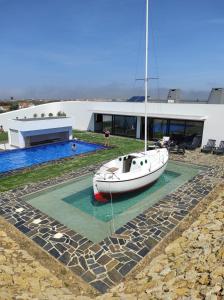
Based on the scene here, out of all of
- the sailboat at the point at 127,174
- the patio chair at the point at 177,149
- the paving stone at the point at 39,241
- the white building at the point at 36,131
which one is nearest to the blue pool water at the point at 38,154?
the white building at the point at 36,131

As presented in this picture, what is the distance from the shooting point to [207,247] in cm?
693

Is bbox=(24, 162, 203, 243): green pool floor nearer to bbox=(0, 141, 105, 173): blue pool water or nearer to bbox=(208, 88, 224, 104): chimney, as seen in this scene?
bbox=(0, 141, 105, 173): blue pool water

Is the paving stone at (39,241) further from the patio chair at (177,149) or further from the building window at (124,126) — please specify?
the building window at (124,126)

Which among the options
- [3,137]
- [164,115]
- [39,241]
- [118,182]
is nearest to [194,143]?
[164,115]

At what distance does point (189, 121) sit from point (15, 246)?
64.3ft

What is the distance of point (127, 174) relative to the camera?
11.3 meters

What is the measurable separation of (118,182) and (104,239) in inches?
122

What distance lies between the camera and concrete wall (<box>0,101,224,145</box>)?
814 inches

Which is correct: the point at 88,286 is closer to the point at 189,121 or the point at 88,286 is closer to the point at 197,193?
the point at 197,193

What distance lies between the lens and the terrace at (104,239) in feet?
21.3

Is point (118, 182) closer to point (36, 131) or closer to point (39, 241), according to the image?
point (39, 241)

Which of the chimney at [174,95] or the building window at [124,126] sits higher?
the chimney at [174,95]

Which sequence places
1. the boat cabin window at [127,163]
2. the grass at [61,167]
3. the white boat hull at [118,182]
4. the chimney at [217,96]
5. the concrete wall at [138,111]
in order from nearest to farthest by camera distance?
the white boat hull at [118,182], the boat cabin window at [127,163], the grass at [61,167], the concrete wall at [138,111], the chimney at [217,96]

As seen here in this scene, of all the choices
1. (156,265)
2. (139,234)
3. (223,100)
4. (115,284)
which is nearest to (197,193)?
(139,234)
